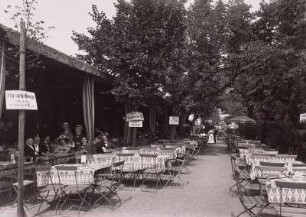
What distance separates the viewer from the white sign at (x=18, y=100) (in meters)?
6.33

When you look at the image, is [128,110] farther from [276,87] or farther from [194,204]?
[194,204]

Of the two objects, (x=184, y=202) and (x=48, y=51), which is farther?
(x=48, y=51)

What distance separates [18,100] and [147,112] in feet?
66.1

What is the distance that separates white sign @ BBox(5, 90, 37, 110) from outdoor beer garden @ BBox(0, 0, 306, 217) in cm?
2

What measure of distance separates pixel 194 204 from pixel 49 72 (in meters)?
9.68

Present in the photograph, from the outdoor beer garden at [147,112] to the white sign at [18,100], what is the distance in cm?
2

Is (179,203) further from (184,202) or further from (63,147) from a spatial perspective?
(63,147)

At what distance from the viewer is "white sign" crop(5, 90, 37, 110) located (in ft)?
20.8

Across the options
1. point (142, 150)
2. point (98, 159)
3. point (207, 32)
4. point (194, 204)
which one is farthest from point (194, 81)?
point (194, 204)

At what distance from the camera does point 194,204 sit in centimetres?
830

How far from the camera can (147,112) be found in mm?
26500

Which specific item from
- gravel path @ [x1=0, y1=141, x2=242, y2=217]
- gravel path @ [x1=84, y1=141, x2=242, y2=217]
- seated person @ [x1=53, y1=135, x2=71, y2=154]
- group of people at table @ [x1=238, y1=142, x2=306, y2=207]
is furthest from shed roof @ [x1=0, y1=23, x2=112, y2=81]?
group of people at table @ [x1=238, y1=142, x2=306, y2=207]

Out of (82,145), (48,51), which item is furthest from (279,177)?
(82,145)

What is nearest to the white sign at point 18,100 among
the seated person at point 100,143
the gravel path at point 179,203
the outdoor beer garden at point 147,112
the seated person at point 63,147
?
the outdoor beer garden at point 147,112
